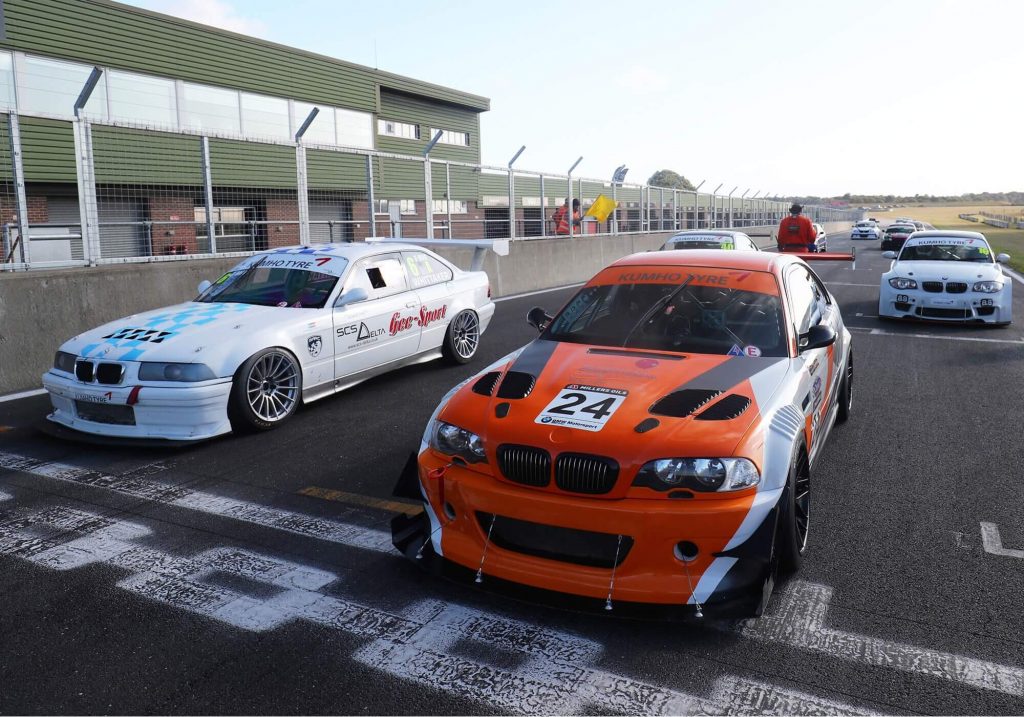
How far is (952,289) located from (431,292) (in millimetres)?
8000

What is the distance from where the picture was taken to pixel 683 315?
4.76 metres

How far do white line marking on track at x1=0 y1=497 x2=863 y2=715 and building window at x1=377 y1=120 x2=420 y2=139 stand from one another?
31557 mm

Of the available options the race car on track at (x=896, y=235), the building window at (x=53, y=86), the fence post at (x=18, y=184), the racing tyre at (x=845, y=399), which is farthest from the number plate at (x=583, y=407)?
the race car on track at (x=896, y=235)

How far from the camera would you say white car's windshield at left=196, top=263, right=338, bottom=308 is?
23.2ft

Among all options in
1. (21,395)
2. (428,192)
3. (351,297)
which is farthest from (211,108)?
(351,297)

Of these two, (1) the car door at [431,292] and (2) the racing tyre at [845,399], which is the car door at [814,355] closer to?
(2) the racing tyre at [845,399]

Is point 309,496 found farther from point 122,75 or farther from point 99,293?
point 122,75

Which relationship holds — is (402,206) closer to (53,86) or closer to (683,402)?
(683,402)

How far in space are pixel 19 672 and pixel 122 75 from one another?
2430cm

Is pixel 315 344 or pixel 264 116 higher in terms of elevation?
pixel 264 116

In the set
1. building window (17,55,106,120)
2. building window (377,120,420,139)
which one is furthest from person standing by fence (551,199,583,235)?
building window (377,120,420,139)

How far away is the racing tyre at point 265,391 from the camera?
6.10m

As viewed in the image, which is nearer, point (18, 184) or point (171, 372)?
point (171, 372)

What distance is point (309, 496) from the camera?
496 cm
